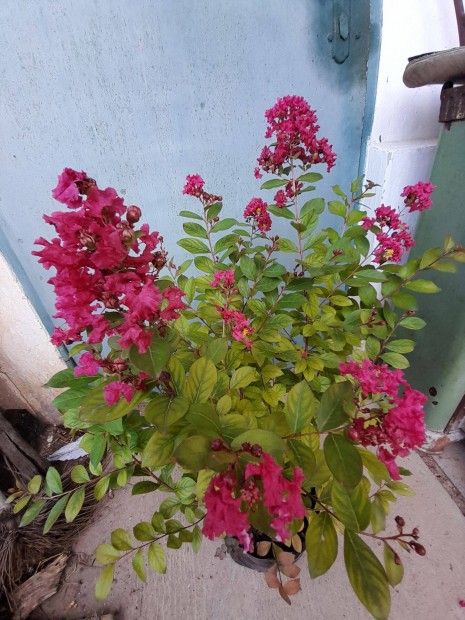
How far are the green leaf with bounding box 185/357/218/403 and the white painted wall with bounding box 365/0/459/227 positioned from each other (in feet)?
3.07

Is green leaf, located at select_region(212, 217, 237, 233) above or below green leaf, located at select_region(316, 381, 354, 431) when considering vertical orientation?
above

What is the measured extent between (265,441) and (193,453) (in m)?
0.09

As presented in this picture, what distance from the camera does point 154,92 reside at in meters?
0.86

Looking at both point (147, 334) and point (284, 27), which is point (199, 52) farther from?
point (147, 334)

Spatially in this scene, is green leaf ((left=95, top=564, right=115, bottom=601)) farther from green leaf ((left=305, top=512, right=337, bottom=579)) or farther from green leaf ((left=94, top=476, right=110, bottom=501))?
green leaf ((left=305, top=512, right=337, bottom=579))

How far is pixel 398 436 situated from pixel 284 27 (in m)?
1.10

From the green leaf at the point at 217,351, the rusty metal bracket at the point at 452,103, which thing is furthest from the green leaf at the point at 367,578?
the rusty metal bracket at the point at 452,103

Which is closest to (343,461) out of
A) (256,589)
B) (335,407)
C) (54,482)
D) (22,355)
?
(335,407)

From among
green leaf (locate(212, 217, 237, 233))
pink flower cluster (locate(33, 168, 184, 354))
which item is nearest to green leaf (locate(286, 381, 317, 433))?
pink flower cluster (locate(33, 168, 184, 354))

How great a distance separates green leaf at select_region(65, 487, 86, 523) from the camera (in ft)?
2.05

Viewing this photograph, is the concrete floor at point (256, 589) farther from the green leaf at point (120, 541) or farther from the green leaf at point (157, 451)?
the green leaf at point (157, 451)

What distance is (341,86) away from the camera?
1.03 meters

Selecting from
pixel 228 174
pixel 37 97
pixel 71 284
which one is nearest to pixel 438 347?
pixel 228 174

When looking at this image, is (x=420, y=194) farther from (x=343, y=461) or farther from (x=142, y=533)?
(x=142, y=533)
